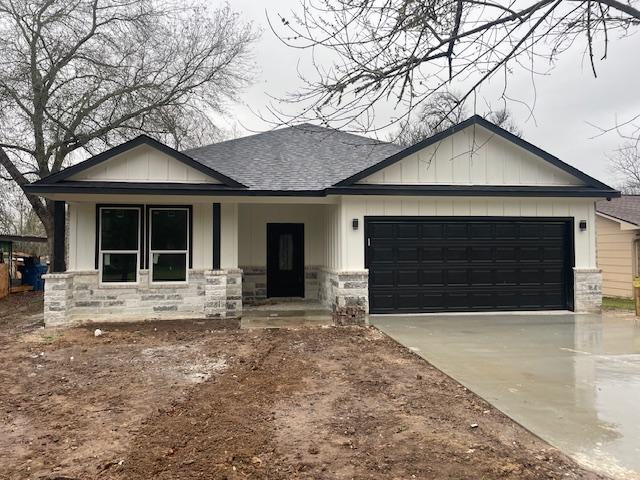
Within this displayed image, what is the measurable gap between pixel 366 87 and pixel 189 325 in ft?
22.0

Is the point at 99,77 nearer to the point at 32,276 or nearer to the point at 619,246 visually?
the point at 32,276

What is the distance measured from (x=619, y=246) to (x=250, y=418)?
15658mm

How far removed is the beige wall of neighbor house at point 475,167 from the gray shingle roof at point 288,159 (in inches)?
29.9

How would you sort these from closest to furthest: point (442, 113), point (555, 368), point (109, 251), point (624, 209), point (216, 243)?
point (442, 113) → point (555, 368) → point (216, 243) → point (109, 251) → point (624, 209)

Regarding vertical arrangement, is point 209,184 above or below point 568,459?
above

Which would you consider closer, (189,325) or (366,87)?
(366,87)

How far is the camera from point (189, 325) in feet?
30.1

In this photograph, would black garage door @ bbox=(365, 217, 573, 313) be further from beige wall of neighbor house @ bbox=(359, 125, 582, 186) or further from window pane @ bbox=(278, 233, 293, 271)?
window pane @ bbox=(278, 233, 293, 271)

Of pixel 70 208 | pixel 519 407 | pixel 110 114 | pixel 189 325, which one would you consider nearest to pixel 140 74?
pixel 110 114

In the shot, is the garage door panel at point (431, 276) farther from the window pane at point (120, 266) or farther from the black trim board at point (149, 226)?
the window pane at point (120, 266)

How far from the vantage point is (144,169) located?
9367 millimetres

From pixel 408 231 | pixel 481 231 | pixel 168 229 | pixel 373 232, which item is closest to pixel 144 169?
pixel 168 229

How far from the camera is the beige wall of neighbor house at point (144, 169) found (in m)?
9.24

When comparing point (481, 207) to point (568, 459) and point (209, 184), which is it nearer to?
point (209, 184)
